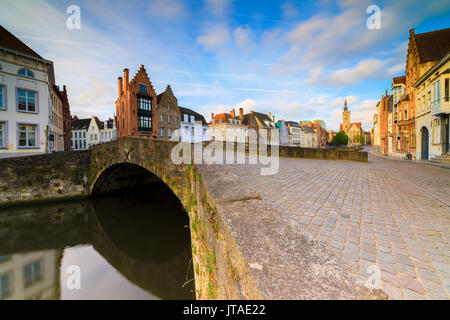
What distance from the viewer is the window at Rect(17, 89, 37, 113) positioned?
16.1 meters

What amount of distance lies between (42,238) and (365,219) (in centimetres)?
1240

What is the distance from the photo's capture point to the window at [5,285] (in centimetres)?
576

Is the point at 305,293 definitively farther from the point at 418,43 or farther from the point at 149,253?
the point at 418,43

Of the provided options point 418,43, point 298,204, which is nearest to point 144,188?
point 298,204

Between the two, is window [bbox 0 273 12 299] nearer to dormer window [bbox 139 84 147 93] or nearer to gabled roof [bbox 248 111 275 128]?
dormer window [bbox 139 84 147 93]

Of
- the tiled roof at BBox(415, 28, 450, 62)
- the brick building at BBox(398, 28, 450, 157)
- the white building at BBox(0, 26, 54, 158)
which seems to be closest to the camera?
the white building at BBox(0, 26, 54, 158)

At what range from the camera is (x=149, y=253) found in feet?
25.1

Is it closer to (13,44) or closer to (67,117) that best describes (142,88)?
(67,117)

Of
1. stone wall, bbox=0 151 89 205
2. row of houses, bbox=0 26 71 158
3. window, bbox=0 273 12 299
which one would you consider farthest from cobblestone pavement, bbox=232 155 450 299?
row of houses, bbox=0 26 71 158

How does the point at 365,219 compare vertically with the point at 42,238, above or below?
above

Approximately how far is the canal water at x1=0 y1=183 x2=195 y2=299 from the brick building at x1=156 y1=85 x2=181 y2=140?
22439 mm

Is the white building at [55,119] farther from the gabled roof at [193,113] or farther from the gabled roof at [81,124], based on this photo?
the gabled roof at [81,124]

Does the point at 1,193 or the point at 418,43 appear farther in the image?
the point at 418,43

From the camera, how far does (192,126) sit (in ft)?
142
